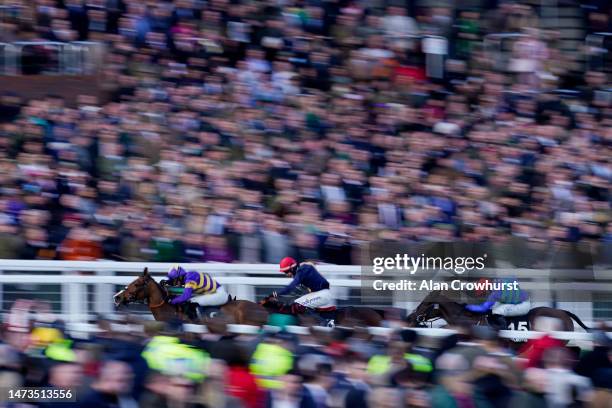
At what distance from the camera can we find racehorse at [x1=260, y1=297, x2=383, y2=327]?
45.1 ft

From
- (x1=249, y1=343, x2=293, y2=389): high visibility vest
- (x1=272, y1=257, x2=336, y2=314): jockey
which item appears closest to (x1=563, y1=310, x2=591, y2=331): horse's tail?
(x1=272, y1=257, x2=336, y2=314): jockey

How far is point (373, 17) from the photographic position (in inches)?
741

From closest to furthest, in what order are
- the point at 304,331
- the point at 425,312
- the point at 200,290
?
the point at 304,331 < the point at 425,312 < the point at 200,290

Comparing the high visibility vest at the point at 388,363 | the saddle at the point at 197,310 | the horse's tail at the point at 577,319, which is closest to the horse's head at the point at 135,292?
the saddle at the point at 197,310

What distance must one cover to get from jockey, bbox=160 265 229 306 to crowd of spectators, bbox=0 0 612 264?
0.72 meters

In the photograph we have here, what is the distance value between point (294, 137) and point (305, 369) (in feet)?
22.3

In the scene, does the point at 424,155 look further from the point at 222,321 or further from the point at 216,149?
the point at 222,321

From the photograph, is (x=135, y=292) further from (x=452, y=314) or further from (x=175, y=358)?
(x=175, y=358)

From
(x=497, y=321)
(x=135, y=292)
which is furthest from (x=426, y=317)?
(x=135, y=292)

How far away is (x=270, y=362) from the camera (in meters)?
11.0

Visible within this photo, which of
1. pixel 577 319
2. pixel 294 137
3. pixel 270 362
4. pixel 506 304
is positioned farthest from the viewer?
pixel 294 137

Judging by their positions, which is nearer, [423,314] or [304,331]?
[304,331]

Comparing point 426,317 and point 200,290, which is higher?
point 200,290

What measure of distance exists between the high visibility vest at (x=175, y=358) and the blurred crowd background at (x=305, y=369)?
10 mm
